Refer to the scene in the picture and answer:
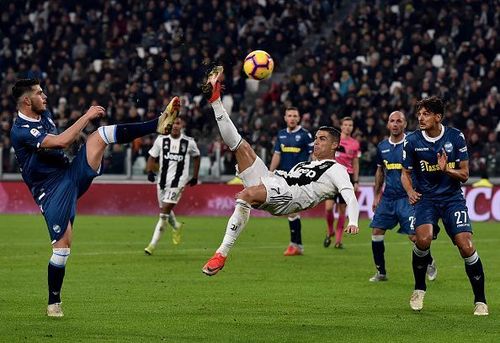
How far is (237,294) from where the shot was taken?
13141 millimetres

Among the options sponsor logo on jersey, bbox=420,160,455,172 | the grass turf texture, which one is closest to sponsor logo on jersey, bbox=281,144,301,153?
the grass turf texture

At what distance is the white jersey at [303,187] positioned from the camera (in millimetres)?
11359

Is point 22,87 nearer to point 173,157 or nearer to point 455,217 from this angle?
point 455,217

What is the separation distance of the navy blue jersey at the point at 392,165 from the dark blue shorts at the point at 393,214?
11cm

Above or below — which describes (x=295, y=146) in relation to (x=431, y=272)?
above

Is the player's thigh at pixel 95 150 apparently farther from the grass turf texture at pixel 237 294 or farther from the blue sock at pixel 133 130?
the grass turf texture at pixel 237 294

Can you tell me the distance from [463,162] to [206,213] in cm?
1790

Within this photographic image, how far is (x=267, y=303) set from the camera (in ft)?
40.3

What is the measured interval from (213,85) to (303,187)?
1.41m

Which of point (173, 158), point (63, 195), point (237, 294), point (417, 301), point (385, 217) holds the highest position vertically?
point (63, 195)

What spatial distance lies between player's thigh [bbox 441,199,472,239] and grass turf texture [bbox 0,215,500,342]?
89 cm

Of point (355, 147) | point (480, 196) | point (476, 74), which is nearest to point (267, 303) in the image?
point (355, 147)

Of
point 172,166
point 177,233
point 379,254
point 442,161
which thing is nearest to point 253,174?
point 442,161

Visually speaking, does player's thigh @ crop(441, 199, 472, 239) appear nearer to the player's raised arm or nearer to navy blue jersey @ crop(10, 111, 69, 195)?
the player's raised arm
